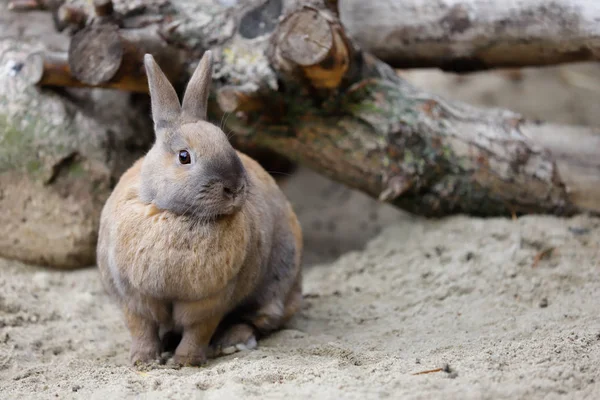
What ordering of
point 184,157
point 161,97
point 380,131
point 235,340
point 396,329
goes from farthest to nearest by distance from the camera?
point 380,131 < point 396,329 < point 235,340 < point 161,97 < point 184,157

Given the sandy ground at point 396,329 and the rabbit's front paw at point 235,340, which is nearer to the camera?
the sandy ground at point 396,329

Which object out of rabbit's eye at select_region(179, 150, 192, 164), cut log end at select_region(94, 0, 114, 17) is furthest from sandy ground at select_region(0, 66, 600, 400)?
cut log end at select_region(94, 0, 114, 17)

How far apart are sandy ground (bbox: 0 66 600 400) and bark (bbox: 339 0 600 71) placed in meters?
1.30

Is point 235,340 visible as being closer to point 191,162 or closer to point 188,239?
point 188,239

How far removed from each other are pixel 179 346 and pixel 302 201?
3804 millimetres

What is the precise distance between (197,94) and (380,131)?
1.82 meters

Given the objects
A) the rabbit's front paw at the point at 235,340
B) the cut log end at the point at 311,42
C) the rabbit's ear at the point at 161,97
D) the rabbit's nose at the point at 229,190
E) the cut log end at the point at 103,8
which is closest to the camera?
the rabbit's nose at the point at 229,190

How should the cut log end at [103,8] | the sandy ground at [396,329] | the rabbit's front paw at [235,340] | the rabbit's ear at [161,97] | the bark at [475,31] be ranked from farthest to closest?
the bark at [475,31], the cut log end at [103,8], the rabbit's front paw at [235,340], the rabbit's ear at [161,97], the sandy ground at [396,329]

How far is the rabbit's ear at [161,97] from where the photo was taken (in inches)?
153

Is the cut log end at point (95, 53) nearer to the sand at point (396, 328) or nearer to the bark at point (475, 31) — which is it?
the sand at point (396, 328)

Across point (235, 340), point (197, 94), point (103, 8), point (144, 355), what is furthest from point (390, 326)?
point (103, 8)

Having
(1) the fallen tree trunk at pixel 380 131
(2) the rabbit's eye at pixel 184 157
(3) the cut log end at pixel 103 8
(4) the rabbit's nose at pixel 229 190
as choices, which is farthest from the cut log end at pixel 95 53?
(4) the rabbit's nose at pixel 229 190

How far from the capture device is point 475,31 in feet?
18.3

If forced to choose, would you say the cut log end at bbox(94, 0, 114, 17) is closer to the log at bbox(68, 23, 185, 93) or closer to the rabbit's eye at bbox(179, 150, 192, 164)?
the log at bbox(68, 23, 185, 93)
